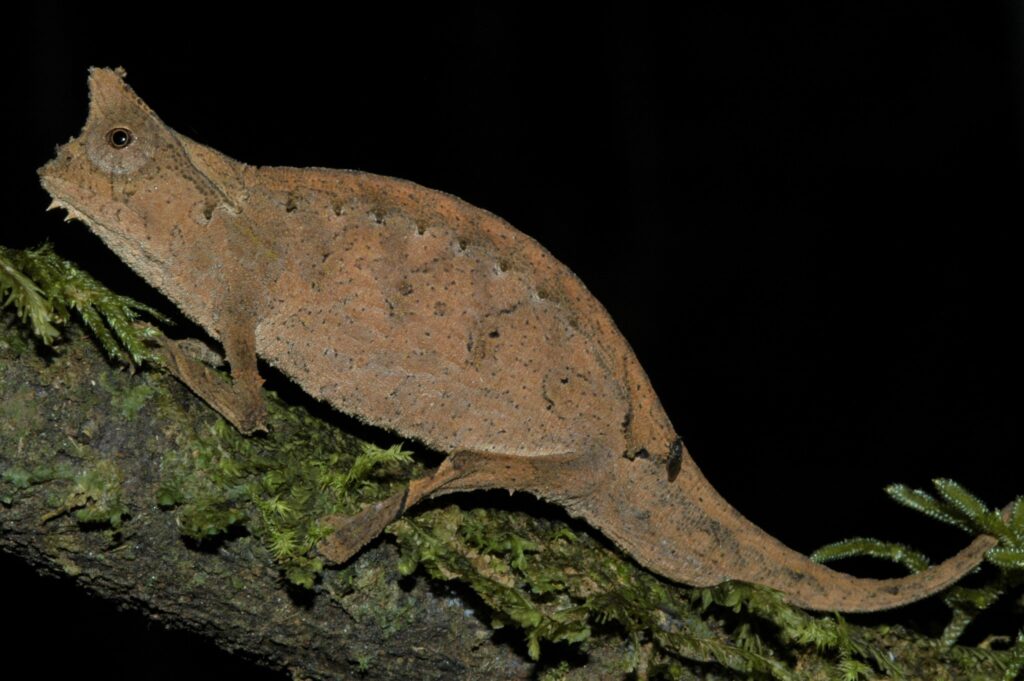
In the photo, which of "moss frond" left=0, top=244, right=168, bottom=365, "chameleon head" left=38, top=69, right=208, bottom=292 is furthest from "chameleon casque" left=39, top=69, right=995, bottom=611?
"moss frond" left=0, top=244, right=168, bottom=365

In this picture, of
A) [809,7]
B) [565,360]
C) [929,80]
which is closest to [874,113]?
[929,80]

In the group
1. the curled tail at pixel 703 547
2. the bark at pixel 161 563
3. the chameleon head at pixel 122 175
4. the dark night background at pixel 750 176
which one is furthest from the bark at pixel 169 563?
the dark night background at pixel 750 176

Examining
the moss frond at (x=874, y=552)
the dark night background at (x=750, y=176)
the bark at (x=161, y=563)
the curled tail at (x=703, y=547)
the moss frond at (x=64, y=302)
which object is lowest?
the bark at (x=161, y=563)

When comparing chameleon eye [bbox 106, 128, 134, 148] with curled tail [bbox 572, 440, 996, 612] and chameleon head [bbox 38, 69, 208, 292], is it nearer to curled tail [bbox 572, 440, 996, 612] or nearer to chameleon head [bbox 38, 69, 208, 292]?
chameleon head [bbox 38, 69, 208, 292]

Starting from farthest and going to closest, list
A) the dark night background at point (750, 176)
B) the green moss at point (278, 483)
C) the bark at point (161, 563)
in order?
1. the dark night background at point (750, 176)
2. the green moss at point (278, 483)
3. the bark at point (161, 563)

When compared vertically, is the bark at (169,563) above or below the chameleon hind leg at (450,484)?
below

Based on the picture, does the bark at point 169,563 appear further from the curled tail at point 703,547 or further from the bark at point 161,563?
the curled tail at point 703,547

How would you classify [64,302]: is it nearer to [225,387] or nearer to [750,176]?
[225,387]

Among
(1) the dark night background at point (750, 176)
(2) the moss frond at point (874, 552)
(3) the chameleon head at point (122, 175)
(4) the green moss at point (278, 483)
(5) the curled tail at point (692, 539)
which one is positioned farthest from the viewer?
(1) the dark night background at point (750, 176)

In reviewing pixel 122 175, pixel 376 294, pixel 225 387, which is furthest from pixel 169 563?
pixel 122 175
